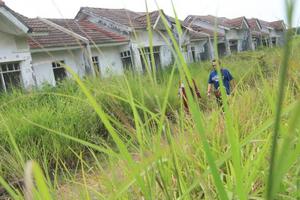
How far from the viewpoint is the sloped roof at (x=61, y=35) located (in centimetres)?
1325

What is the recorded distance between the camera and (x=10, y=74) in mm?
12570

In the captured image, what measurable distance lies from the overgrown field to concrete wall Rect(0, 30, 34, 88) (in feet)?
13.6

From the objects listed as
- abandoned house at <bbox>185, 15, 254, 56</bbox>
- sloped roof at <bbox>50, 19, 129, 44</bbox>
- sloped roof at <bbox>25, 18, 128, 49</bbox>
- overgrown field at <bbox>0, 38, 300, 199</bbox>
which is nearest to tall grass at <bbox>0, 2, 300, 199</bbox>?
overgrown field at <bbox>0, 38, 300, 199</bbox>

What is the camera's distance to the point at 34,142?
17.1ft

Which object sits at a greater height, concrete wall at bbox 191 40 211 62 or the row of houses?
the row of houses

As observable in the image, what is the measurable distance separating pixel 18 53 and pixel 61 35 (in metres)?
3.54

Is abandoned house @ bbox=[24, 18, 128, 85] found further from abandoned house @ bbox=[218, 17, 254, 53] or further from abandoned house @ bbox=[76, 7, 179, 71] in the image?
abandoned house @ bbox=[218, 17, 254, 53]

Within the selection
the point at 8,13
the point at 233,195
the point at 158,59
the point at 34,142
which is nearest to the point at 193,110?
the point at 233,195

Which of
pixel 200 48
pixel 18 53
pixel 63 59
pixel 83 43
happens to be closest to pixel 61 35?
pixel 83 43

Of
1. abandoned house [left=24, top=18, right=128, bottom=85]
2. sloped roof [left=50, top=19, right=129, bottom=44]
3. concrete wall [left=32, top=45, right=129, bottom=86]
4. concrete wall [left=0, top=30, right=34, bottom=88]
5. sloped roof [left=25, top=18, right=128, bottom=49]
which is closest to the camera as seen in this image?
concrete wall [left=0, top=30, right=34, bottom=88]

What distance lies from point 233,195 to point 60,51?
14939 mm

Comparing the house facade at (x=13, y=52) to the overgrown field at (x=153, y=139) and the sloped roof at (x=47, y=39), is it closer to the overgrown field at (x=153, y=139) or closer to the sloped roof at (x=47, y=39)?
the sloped roof at (x=47, y=39)

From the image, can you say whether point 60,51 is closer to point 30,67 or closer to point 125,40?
point 30,67

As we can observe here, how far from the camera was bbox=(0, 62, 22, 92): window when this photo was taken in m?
12.3
